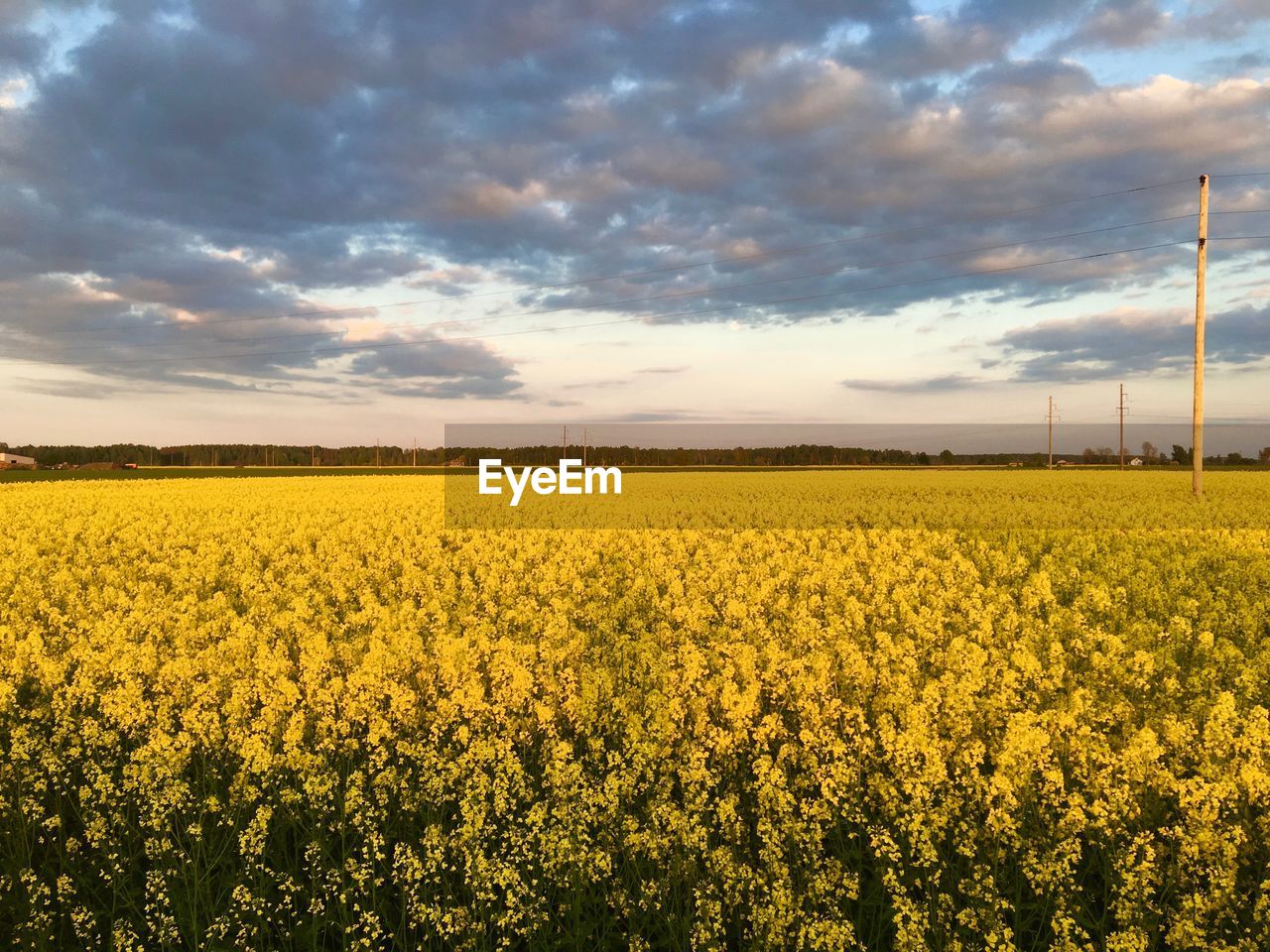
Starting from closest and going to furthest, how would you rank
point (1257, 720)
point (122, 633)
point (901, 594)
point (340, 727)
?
1. point (1257, 720)
2. point (340, 727)
3. point (122, 633)
4. point (901, 594)

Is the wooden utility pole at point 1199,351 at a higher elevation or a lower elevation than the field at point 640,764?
higher

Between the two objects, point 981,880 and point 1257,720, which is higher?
point 1257,720

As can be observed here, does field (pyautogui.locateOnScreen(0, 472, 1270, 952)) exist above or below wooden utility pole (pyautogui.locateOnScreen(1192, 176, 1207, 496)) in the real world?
below

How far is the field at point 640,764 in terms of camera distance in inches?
209

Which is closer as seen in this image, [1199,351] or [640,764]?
[640,764]

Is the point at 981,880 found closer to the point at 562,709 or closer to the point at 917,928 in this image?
the point at 917,928

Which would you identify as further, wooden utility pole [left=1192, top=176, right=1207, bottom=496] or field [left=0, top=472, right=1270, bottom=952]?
wooden utility pole [left=1192, top=176, right=1207, bottom=496]

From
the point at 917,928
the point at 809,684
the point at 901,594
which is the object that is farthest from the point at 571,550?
the point at 917,928

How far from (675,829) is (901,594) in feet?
28.3

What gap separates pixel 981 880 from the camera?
5047 millimetres

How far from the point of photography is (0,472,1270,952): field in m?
5.30

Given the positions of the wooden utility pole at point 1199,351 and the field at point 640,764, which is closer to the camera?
the field at point 640,764

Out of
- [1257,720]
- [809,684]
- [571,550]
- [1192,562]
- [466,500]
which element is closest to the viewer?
[1257,720]

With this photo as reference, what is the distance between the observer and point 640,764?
631 centimetres
